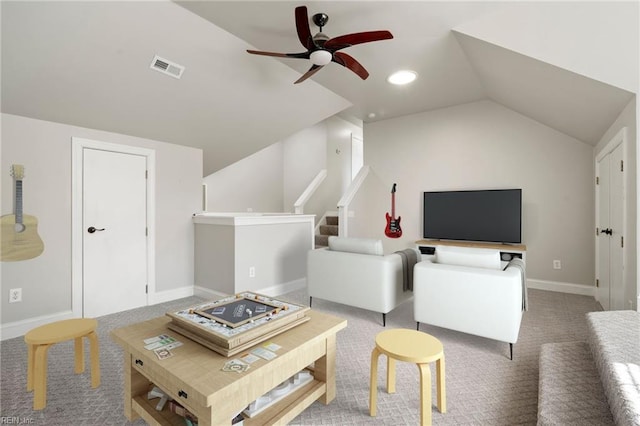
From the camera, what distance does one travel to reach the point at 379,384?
204cm

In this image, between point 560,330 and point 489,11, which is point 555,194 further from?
point 489,11

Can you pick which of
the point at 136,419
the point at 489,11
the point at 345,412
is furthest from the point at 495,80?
the point at 136,419

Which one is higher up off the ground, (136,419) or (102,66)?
(102,66)

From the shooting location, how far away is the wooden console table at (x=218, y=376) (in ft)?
4.00

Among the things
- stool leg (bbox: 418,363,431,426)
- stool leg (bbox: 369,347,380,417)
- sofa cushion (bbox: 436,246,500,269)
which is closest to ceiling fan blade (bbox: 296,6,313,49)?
sofa cushion (bbox: 436,246,500,269)

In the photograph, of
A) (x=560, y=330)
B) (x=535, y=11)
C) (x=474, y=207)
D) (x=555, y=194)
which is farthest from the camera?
(x=474, y=207)

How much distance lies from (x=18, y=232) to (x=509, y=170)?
5.84m

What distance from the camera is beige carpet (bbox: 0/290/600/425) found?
1.72 m

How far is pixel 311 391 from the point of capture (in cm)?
169

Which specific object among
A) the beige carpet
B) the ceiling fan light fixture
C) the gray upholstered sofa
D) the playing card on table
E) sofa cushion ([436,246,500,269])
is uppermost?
the ceiling fan light fixture

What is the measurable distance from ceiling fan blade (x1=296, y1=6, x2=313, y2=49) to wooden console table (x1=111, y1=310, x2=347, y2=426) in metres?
1.99

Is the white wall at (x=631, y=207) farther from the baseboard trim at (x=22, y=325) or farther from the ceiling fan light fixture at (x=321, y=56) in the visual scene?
the baseboard trim at (x=22, y=325)

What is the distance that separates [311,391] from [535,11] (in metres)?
3.11

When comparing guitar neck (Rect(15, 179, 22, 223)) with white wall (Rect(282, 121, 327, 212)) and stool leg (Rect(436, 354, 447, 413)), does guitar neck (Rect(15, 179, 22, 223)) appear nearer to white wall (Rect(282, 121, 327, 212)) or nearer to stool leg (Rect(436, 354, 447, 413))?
stool leg (Rect(436, 354, 447, 413))
